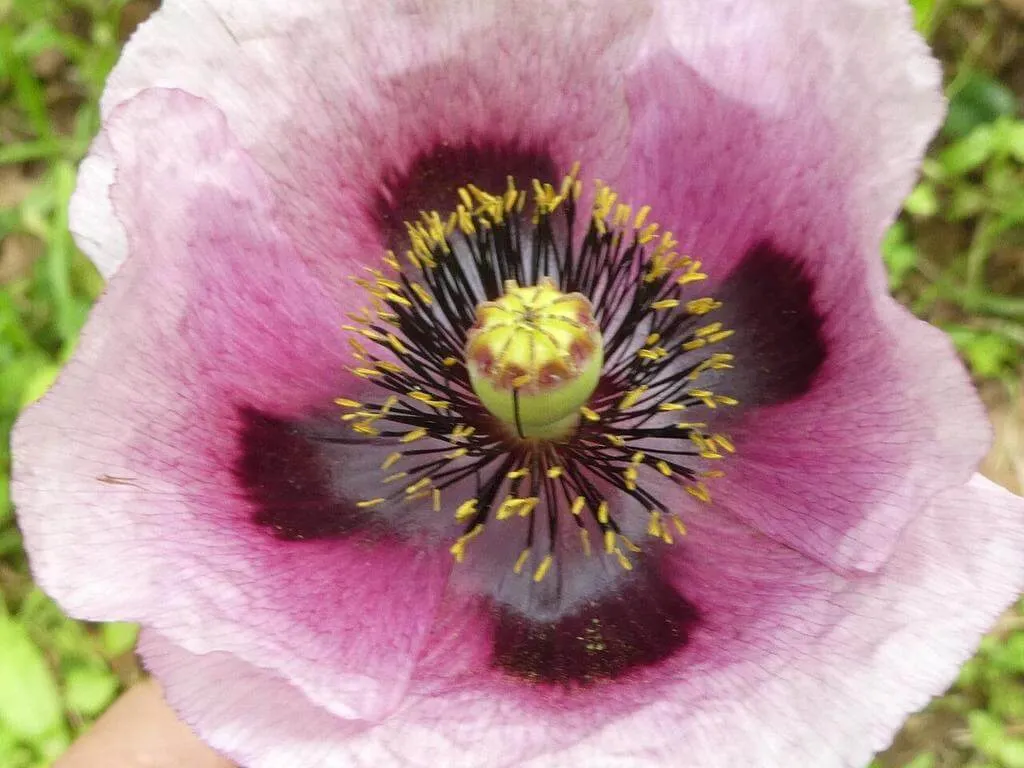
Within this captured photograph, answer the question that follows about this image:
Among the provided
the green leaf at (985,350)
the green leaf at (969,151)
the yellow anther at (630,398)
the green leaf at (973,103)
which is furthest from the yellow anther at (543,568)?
the green leaf at (973,103)

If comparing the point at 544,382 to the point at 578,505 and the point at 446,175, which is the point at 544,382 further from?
the point at 446,175

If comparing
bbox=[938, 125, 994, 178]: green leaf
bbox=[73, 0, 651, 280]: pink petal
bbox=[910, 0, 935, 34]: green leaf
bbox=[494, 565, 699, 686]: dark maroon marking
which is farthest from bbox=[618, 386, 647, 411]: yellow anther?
bbox=[938, 125, 994, 178]: green leaf

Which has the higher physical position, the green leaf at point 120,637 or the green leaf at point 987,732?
the green leaf at point 987,732

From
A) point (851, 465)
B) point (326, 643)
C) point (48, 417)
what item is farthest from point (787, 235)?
point (48, 417)

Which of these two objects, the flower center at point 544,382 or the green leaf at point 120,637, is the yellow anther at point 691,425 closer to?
the flower center at point 544,382

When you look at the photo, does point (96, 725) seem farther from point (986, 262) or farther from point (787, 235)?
point (986, 262)
